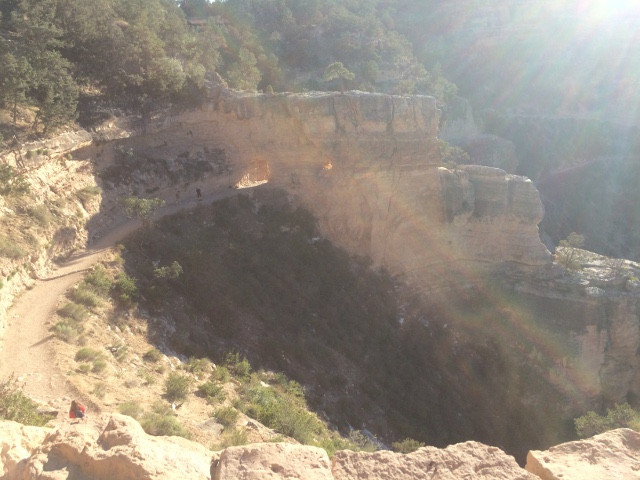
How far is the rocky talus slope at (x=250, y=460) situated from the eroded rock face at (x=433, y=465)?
0.04 ft

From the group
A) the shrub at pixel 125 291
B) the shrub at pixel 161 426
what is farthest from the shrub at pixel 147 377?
the shrub at pixel 125 291

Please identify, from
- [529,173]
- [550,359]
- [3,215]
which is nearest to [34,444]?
[3,215]

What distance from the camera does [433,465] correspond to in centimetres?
596

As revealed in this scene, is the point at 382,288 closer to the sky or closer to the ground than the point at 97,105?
closer to the ground

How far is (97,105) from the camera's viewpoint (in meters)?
22.0

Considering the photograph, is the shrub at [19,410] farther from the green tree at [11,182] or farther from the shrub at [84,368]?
the green tree at [11,182]

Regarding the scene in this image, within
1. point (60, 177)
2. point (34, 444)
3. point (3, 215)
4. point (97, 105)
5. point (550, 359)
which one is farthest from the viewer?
point (550, 359)

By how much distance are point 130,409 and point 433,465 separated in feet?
21.0

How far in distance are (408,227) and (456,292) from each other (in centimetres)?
419

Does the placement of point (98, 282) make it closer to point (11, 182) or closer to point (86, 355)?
point (86, 355)

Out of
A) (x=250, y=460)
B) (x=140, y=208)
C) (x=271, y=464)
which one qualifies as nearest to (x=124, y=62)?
(x=140, y=208)

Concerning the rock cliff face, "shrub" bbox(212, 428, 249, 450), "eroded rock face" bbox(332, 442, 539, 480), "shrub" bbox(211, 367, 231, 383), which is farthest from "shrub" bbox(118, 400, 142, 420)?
the rock cliff face

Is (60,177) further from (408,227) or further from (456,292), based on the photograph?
(456,292)

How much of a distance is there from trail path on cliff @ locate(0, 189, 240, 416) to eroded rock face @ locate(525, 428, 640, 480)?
8719 millimetres
